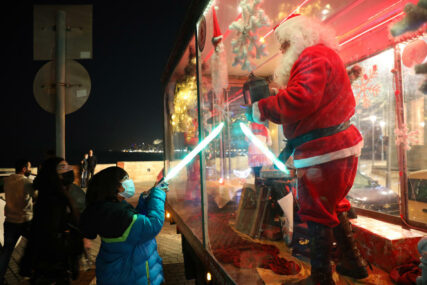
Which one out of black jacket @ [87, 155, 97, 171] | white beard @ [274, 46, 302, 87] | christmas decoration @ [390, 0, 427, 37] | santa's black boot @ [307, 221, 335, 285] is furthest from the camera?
black jacket @ [87, 155, 97, 171]

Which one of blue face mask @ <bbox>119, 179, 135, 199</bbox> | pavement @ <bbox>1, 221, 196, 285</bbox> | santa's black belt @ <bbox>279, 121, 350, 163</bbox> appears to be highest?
santa's black belt @ <bbox>279, 121, 350, 163</bbox>

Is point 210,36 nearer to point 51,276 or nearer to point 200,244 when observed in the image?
point 200,244

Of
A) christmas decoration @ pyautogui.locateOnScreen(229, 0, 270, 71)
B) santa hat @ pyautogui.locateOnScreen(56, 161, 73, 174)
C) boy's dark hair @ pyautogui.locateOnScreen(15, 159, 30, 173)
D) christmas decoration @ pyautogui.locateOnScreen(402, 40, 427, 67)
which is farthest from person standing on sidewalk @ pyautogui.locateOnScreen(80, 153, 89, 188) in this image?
christmas decoration @ pyautogui.locateOnScreen(402, 40, 427, 67)

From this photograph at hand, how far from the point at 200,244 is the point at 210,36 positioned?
2727 mm

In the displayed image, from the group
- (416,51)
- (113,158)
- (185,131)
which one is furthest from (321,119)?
(113,158)

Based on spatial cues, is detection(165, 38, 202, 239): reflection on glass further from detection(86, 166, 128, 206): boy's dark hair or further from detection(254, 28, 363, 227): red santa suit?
detection(254, 28, 363, 227): red santa suit

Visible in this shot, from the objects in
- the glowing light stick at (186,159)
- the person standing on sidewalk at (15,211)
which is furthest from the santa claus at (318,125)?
the person standing on sidewalk at (15,211)

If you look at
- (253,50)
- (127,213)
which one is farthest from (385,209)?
(127,213)

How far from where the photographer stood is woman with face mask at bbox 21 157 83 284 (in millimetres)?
2865

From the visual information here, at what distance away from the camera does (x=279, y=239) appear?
9.81 feet

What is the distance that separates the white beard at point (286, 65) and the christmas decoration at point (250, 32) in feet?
1.66

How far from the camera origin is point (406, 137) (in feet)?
8.48

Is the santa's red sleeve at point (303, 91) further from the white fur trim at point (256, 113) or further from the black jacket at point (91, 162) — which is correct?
the black jacket at point (91, 162)

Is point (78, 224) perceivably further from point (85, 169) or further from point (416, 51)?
point (85, 169)
